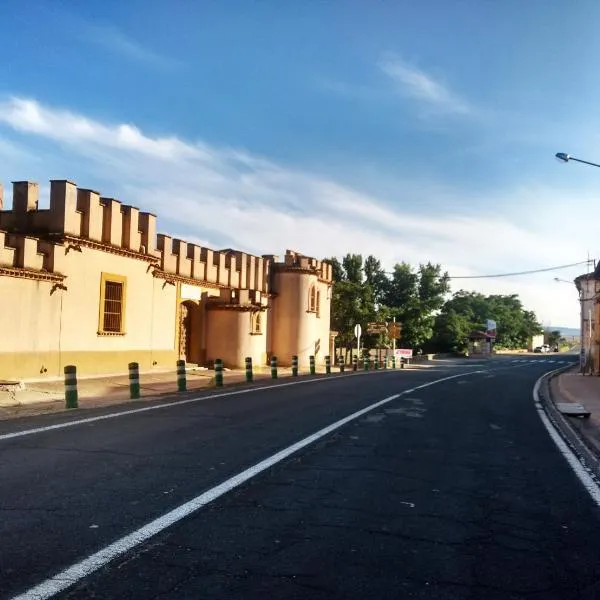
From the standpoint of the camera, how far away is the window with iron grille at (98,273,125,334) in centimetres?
2261

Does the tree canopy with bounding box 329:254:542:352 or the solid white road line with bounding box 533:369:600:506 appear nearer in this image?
the solid white road line with bounding box 533:369:600:506

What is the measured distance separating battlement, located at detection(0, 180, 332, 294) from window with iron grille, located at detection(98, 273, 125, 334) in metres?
1.12

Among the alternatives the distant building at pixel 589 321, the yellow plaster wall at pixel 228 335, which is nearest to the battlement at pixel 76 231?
the yellow plaster wall at pixel 228 335

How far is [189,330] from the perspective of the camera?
98.9ft

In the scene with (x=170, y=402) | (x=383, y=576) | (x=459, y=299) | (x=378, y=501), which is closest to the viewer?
(x=383, y=576)

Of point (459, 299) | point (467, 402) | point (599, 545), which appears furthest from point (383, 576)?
point (459, 299)

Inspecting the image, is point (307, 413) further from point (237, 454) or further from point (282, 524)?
point (282, 524)

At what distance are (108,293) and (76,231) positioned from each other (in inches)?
106

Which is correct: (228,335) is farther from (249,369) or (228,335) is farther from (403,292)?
(403,292)

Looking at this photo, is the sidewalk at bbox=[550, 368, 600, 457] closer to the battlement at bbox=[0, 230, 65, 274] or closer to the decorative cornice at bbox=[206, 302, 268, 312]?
Result: the decorative cornice at bbox=[206, 302, 268, 312]

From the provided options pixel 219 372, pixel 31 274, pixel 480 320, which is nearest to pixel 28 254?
pixel 31 274

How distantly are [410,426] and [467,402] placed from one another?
6089 millimetres

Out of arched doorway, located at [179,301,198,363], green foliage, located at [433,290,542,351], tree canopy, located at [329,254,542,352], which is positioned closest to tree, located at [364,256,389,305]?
tree canopy, located at [329,254,542,352]

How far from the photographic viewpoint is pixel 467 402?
1770 centimetres
